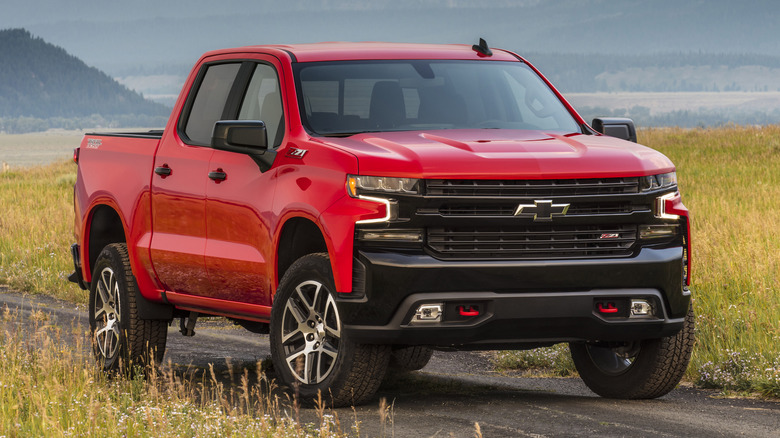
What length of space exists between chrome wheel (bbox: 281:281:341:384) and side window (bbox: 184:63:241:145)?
167 cm

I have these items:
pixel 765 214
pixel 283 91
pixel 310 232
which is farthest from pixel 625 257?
pixel 765 214

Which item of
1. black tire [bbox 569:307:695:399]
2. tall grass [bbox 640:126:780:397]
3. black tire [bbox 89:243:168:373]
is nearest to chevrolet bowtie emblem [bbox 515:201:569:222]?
black tire [bbox 569:307:695:399]

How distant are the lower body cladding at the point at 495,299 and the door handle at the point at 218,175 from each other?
151 cm

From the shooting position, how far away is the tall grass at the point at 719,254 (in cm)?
862

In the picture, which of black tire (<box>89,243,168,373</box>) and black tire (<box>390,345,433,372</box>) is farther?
black tire (<box>390,345,433,372</box>)

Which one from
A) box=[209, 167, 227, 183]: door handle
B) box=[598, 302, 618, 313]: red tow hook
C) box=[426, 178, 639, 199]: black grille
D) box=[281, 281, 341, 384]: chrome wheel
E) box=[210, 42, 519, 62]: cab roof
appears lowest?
box=[281, 281, 341, 384]: chrome wheel

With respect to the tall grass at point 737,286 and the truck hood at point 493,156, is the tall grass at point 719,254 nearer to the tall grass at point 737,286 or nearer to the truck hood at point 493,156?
the tall grass at point 737,286

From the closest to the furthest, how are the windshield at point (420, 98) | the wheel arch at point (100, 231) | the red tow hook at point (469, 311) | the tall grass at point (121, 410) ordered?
the tall grass at point (121, 410), the red tow hook at point (469, 311), the windshield at point (420, 98), the wheel arch at point (100, 231)

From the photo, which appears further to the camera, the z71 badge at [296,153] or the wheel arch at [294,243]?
the wheel arch at [294,243]

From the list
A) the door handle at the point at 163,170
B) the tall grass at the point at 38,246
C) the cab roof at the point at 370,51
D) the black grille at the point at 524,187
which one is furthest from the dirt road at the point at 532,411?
the tall grass at the point at 38,246

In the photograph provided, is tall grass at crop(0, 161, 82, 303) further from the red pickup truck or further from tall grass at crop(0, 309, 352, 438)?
tall grass at crop(0, 309, 352, 438)

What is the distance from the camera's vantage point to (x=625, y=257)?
6.54 metres

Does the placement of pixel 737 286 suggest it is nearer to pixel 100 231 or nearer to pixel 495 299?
pixel 495 299

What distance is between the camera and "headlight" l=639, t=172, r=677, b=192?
261 inches
